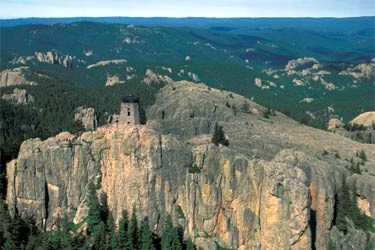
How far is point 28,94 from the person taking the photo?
184 metres

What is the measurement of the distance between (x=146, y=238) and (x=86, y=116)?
61.2 m

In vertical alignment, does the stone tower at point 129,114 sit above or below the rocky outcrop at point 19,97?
above

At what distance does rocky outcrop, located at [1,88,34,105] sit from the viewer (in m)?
178

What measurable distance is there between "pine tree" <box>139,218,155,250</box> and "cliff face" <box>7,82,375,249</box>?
300 centimetres

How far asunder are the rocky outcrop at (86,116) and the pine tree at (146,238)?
46355 mm

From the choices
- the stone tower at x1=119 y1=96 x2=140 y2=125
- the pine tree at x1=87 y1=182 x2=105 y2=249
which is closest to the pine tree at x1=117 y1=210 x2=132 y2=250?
the pine tree at x1=87 y1=182 x2=105 y2=249

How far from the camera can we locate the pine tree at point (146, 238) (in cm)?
8644

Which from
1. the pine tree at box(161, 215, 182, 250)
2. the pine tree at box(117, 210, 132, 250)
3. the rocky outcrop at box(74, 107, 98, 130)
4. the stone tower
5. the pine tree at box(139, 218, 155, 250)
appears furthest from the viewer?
the rocky outcrop at box(74, 107, 98, 130)

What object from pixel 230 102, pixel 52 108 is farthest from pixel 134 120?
pixel 52 108

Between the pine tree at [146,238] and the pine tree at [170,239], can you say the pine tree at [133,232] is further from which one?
the pine tree at [170,239]

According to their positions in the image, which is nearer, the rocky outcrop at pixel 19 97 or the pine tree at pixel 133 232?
the pine tree at pixel 133 232

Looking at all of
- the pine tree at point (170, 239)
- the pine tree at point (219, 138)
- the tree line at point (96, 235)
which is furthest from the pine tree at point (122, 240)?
the pine tree at point (219, 138)

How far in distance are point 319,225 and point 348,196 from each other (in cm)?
748

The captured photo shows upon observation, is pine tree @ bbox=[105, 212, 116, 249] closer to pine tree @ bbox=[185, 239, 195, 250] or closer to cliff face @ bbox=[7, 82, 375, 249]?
cliff face @ bbox=[7, 82, 375, 249]
